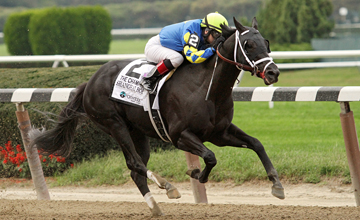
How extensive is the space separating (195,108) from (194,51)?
1.40ft

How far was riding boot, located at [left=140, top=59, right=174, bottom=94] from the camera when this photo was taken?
4.06m

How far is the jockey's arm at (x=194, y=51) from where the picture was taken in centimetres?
392

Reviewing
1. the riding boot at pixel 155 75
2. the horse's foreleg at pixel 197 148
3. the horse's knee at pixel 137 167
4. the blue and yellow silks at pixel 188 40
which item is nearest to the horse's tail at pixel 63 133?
the horse's knee at pixel 137 167

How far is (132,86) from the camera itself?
4293mm

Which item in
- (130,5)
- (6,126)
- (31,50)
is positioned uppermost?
(6,126)

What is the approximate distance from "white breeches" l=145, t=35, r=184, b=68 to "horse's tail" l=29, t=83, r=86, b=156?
0.78 meters

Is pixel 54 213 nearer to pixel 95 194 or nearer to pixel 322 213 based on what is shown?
pixel 95 194

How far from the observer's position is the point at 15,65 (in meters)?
14.8

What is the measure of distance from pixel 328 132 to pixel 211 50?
12.2 feet

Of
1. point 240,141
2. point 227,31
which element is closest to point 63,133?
point 240,141

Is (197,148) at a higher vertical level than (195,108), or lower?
lower

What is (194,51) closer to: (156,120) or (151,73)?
(151,73)

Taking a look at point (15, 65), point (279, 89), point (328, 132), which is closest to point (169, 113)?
point (279, 89)

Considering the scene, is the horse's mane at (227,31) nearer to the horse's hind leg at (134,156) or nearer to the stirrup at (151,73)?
the stirrup at (151,73)
